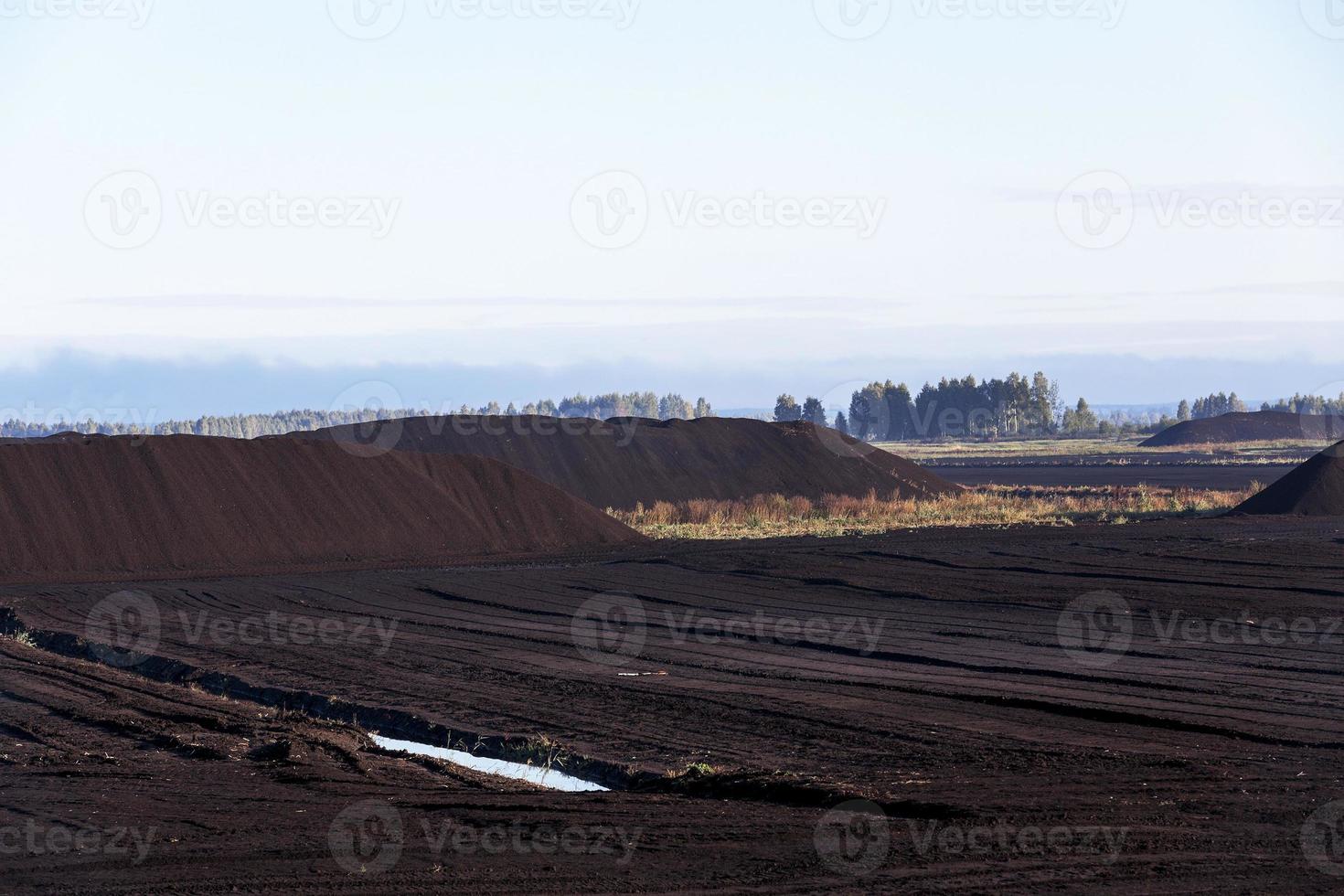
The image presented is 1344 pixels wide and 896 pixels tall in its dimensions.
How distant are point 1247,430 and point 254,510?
5237 inches

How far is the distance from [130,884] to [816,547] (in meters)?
28.8

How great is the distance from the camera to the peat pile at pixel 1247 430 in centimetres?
14025

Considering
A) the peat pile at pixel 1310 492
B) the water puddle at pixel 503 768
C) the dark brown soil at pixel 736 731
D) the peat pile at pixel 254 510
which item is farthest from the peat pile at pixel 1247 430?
the water puddle at pixel 503 768

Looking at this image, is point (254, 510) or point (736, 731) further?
point (254, 510)

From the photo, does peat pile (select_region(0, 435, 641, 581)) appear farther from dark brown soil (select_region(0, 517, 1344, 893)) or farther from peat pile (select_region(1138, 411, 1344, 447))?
peat pile (select_region(1138, 411, 1344, 447))

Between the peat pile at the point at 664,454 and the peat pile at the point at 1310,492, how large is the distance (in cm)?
1477

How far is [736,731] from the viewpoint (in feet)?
44.6

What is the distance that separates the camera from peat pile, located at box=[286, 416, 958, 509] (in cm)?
5375

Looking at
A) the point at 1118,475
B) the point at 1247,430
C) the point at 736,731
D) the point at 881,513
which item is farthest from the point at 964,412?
the point at 736,731

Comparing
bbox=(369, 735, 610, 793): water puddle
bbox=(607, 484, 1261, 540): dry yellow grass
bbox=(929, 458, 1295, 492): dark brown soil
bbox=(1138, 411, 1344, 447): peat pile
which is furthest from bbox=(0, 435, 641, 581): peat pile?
bbox=(1138, 411, 1344, 447): peat pile

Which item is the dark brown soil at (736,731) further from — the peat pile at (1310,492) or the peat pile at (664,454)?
the peat pile at (664,454)

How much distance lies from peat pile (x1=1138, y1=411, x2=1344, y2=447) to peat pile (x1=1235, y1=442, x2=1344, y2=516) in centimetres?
9371

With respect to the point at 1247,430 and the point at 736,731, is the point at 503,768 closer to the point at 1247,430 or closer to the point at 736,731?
the point at 736,731

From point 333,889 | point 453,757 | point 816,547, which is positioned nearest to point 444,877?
point 333,889
